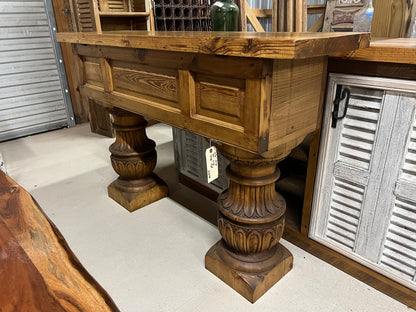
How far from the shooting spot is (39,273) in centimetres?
59

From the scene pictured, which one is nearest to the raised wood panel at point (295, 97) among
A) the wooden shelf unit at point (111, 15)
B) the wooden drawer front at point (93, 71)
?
the wooden drawer front at point (93, 71)

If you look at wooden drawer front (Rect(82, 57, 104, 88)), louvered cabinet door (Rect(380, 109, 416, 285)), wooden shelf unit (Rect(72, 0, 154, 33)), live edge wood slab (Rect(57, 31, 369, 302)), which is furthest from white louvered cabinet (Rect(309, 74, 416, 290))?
wooden shelf unit (Rect(72, 0, 154, 33))

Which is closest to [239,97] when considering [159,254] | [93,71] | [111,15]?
[159,254]

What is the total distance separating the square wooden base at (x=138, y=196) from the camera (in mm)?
2004

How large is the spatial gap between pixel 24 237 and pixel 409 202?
123 centimetres

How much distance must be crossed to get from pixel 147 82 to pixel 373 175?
3.24 feet

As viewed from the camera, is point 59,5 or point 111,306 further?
point 59,5

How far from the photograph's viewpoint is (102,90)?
5.70 feet

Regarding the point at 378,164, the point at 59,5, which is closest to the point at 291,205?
the point at 378,164

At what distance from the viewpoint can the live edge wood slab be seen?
0.93 m

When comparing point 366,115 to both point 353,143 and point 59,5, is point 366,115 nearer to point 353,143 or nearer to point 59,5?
point 353,143

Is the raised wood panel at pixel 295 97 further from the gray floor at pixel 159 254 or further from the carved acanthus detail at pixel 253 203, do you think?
the gray floor at pixel 159 254

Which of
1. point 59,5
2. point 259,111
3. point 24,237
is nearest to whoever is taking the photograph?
point 24,237

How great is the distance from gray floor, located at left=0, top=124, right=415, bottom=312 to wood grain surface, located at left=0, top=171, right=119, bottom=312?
29.6 inches
